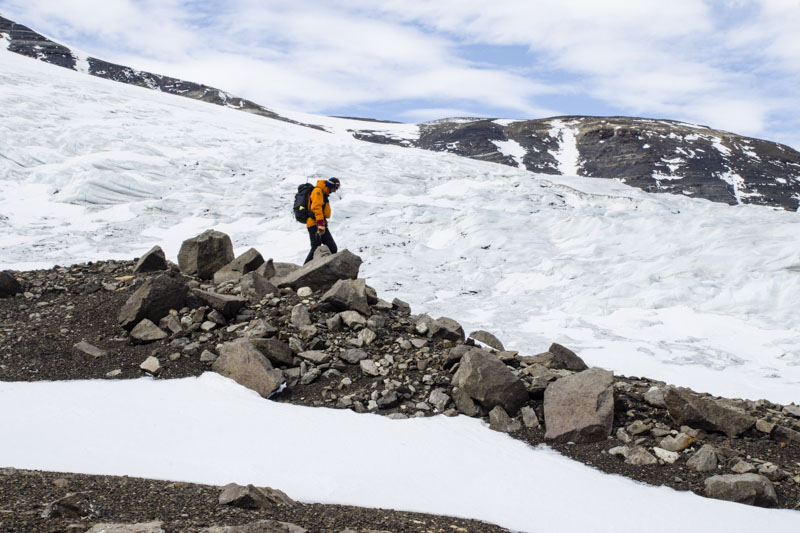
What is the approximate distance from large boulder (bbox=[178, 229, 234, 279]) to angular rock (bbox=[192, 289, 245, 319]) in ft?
6.22

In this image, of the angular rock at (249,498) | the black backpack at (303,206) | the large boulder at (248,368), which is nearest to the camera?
the angular rock at (249,498)

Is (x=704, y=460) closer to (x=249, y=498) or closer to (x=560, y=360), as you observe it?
(x=560, y=360)

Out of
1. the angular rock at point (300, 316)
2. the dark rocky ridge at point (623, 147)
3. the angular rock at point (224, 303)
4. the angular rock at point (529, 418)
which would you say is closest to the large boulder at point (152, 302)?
the angular rock at point (224, 303)

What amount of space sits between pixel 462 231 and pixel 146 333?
12.1 metres

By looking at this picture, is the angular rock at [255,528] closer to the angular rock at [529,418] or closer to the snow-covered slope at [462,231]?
the angular rock at [529,418]

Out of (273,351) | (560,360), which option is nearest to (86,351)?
(273,351)

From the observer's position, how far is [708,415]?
4758mm

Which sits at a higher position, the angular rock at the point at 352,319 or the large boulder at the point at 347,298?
the large boulder at the point at 347,298

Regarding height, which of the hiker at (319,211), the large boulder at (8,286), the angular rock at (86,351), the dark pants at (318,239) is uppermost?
the hiker at (319,211)

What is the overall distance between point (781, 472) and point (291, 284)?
5.44 m

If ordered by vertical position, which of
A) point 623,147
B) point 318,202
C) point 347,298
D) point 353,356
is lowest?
point 353,356

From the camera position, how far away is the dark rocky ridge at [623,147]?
49688mm

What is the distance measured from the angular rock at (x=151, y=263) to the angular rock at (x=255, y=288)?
5.64 feet

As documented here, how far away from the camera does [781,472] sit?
13.6ft
